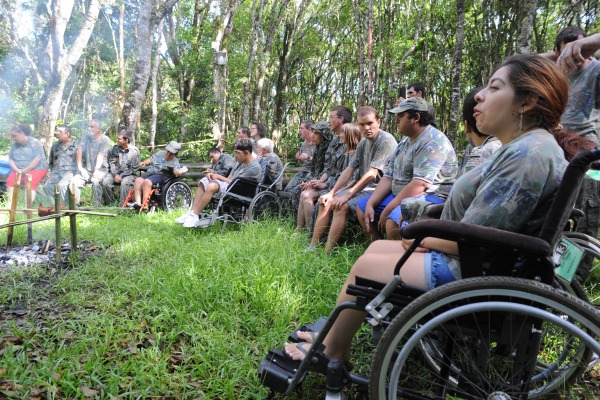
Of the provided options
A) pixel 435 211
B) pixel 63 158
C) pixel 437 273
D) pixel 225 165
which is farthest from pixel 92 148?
pixel 437 273

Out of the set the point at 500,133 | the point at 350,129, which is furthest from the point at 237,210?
the point at 500,133

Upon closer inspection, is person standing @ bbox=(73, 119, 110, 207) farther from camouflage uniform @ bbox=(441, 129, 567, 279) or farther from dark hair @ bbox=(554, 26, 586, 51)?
camouflage uniform @ bbox=(441, 129, 567, 279)

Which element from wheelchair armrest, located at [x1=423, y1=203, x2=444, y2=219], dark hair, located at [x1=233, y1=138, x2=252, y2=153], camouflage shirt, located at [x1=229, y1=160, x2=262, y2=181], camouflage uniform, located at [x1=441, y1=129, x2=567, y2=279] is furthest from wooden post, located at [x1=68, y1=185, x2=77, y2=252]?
camouflage uniform, located at [x1=441, y1=129, x2=567, y2=279]

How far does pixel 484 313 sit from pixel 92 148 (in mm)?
7832

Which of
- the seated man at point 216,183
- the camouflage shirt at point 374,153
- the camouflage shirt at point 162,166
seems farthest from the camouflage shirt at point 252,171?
the camouflage shirt at point 162,166

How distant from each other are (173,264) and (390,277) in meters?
2.56

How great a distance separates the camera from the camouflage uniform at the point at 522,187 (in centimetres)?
137

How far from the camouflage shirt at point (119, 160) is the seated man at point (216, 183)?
264 cm

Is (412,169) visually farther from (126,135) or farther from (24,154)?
(24,154)

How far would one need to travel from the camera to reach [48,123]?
953cm

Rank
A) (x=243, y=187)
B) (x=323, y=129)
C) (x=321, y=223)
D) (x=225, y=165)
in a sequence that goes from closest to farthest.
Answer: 1. (x=321, y=223)
2. (x=323, y=129)
3. (x=243, y=187)
4. (x=225, y=165)

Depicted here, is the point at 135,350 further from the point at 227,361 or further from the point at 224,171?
the point at 224,171

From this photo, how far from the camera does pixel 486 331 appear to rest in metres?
1.40

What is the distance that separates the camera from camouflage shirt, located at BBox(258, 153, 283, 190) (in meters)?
5.72
